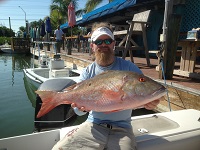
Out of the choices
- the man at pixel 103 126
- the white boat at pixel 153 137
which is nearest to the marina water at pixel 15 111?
the white boat at pixel 153 137

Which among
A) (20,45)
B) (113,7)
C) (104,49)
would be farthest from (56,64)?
(20,45)

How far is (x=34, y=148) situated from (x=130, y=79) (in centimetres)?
149

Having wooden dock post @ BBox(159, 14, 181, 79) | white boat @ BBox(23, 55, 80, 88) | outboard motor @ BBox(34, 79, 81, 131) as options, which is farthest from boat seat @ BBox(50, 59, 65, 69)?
wooden dock post @ BBox(159, 14, 181, 79)

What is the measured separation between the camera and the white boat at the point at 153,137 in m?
2.24

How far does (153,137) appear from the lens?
7.45ft

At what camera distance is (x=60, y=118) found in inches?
162

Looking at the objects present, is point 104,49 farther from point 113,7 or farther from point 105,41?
point 113,7

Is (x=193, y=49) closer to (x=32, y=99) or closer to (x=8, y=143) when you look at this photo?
(x=8, y=143)

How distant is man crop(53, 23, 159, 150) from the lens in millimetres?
2000

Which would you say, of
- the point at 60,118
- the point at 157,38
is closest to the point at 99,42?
the point at 60,118

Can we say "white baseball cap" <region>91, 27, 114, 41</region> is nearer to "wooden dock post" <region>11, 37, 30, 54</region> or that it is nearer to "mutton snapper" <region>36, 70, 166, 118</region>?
"mutton snapper" <region>36, 70, 166, 118</region>

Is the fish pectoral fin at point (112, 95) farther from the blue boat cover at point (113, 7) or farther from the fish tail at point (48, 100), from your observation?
the blue boat cover at point (113, 7)

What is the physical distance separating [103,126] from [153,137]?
0.59m

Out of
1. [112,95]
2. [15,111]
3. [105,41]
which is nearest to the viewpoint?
[112,95]
